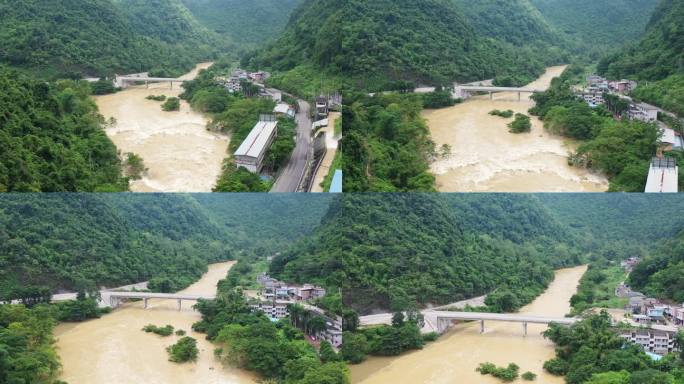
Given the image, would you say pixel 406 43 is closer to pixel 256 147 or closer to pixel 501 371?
pixel 256 147

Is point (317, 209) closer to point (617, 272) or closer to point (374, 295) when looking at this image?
point (374, 295)

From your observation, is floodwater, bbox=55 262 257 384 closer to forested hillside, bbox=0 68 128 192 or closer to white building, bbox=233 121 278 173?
forested hillside, bbox=0 68 128 192

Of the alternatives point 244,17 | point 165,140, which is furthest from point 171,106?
point 244,17

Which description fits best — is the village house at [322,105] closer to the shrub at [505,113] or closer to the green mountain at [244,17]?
the green mountain at [244,17]

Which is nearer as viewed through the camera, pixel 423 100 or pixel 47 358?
pixel 423 100

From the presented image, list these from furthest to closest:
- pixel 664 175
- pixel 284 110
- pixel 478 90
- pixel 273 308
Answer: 1. pixel 273 308
2. pixel 478 90
3. pixel 284 110
4. pixel 664 175

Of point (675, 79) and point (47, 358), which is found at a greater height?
point (675, 79)

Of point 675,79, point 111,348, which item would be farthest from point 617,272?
point 111,348
